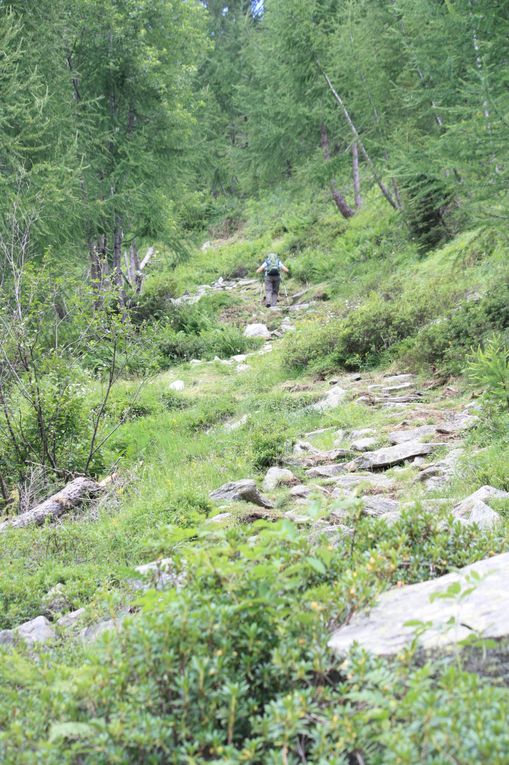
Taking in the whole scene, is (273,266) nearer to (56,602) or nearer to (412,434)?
(412,434)

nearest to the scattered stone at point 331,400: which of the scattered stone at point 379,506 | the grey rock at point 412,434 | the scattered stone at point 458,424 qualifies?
the grey rock at point 412,434

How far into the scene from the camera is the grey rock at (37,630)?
11.8 ft

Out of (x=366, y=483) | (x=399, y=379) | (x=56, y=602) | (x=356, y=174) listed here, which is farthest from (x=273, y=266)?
(x=366, y=483)

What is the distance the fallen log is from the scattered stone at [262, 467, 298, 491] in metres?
1.76

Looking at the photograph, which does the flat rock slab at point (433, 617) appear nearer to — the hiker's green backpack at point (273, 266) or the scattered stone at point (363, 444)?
the scattered stone at point (363, 444)

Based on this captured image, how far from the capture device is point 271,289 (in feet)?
61.2

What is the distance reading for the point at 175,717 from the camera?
6.91 feet

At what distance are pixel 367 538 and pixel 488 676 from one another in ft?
4.10

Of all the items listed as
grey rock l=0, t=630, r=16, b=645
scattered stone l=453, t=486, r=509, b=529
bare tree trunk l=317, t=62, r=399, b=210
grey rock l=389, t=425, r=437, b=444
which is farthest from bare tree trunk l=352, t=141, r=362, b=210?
grey rock l=0, t=630, r=16, b=645

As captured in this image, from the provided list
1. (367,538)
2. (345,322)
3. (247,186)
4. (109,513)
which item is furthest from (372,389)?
(247,186)

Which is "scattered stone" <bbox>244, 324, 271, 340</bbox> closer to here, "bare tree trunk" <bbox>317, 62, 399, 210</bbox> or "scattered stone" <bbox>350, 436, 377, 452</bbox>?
"bare tree trunk" <bbox>317, 62, 399, 210</bbox>

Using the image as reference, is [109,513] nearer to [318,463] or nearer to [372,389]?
[318,463]

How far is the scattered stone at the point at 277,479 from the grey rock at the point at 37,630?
2734 millimetres

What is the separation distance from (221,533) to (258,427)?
5.45 meters
